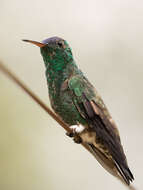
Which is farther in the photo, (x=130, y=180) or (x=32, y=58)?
(x=32, y=58)

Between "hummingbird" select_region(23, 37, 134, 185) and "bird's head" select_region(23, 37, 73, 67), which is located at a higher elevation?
"bird's head" select_region(23, 37, 73, 67)

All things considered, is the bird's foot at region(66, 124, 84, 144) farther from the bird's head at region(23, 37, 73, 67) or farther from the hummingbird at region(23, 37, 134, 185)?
the bird's head at region(23, 37, 73, 67)

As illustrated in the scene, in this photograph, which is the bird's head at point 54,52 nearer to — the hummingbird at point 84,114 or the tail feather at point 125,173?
the hummingbird at point 84,114

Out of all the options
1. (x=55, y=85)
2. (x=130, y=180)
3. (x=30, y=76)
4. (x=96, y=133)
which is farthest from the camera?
(x=30, y=76)

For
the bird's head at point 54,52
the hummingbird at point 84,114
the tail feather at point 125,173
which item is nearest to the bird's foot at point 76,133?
the hummingbird at point 84,114

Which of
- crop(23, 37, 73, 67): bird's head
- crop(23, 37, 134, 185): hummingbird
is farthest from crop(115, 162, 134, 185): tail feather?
crop(23, 37, 73, 67): bird's head

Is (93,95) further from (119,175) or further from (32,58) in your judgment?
(32,58)

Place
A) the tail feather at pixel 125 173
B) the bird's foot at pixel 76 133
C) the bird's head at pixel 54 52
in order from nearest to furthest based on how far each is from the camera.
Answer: the tail feather at pixel 125 173 < the bird's foot at pixel 76 133 < the bird's head at pixel 54 52

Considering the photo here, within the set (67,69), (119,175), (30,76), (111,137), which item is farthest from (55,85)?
(30,76)
